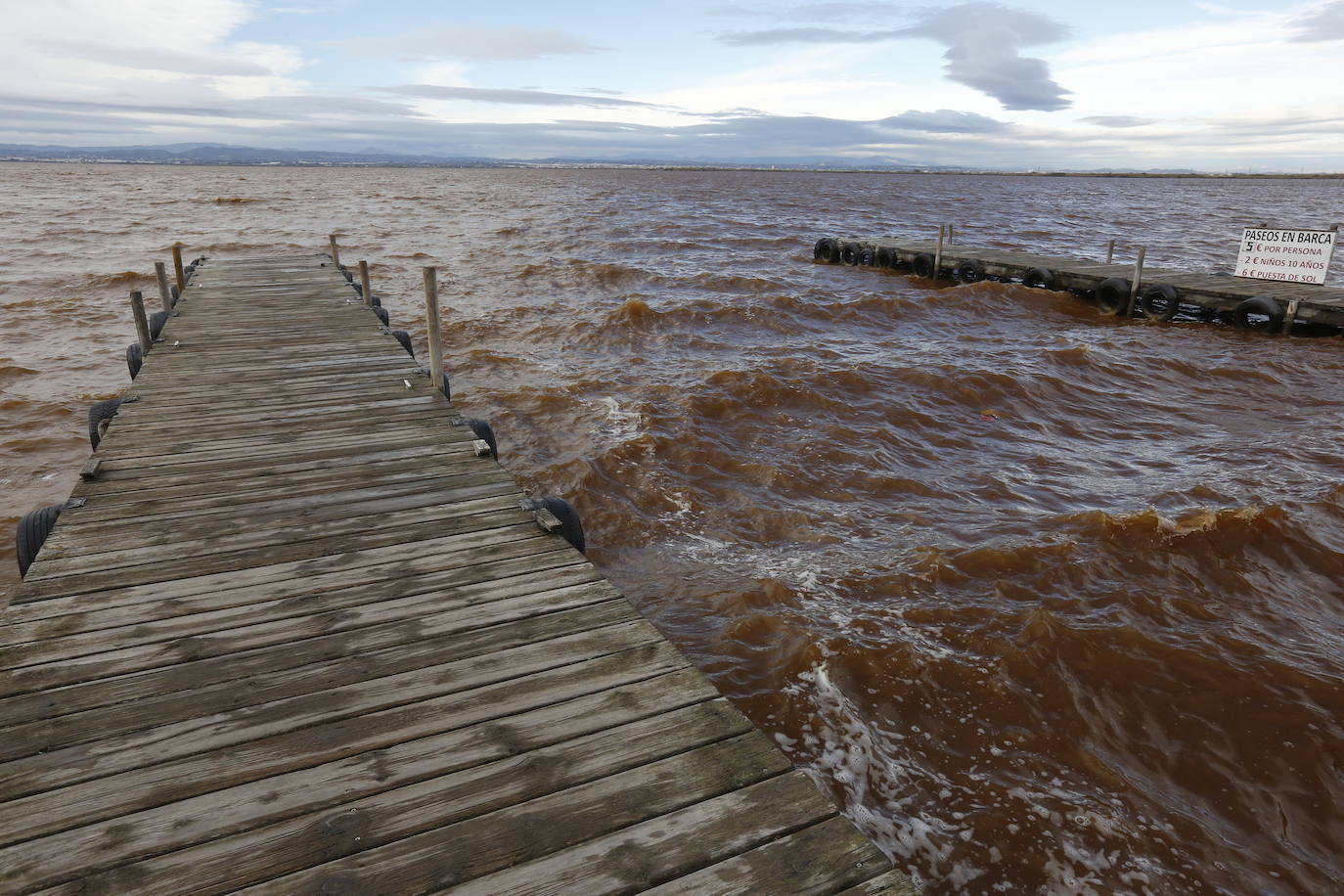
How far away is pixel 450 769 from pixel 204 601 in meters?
2.21

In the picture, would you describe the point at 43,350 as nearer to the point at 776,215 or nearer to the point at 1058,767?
the point at 1058,767

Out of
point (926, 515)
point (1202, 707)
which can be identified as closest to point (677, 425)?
point (926, 515)

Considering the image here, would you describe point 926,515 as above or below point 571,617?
below

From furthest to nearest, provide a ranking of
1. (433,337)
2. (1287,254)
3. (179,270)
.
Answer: (1287,254) → (179,270) → (433,337)

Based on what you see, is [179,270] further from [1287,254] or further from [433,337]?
[1287,254]

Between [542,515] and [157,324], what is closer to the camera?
[542,515]

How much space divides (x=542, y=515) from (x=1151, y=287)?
2032 cm

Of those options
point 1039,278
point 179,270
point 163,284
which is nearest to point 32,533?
point 163,284

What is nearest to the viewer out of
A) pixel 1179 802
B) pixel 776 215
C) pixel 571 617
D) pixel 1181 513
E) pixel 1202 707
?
pixel 571 617

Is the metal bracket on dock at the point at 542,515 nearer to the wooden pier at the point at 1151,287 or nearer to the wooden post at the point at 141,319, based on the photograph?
the wooden post at the point at 141,319

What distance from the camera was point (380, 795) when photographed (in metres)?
2.83

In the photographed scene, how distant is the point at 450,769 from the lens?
2961 millimetres

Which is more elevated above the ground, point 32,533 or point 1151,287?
point 1151,287

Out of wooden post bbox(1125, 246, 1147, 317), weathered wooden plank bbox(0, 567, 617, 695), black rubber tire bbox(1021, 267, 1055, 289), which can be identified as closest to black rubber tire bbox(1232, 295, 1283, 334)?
wooden post bbox(1125, 246, 1147, 317)
